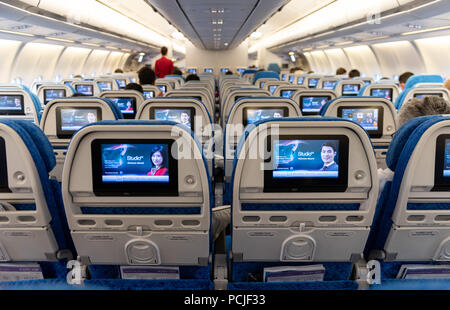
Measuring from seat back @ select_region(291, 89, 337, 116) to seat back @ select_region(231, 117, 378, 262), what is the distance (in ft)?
13.7

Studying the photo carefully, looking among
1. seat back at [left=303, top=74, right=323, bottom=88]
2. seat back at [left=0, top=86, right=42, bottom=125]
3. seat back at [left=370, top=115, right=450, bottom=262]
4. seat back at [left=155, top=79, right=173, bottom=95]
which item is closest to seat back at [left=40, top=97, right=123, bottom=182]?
seat back at [left=0, top=86, right=42, bottom=125]

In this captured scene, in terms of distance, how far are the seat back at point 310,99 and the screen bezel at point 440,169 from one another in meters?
4.17

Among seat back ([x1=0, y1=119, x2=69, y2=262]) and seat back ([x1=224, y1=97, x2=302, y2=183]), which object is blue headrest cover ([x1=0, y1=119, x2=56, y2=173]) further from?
seat back ([x1=224, y1=97, x2=302, y2=183])

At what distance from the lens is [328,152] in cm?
219

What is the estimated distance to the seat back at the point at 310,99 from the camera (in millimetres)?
6270

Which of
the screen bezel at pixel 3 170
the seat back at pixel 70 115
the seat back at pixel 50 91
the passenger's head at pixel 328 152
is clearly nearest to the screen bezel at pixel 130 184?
the screen bezel at pixel 3 170

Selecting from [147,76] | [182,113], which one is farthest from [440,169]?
[147,76]

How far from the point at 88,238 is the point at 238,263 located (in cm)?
82

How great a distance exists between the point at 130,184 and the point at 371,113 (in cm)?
337

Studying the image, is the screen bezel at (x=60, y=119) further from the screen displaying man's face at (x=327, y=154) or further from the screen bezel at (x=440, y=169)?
the screen bezel at (x=440, y=169)

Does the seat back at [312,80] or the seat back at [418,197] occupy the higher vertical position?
the seat back at [312,80]

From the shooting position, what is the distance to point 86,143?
2.12m

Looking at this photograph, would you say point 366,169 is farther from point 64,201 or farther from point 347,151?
point 64,201

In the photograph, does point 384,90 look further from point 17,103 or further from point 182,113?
point 17,103
